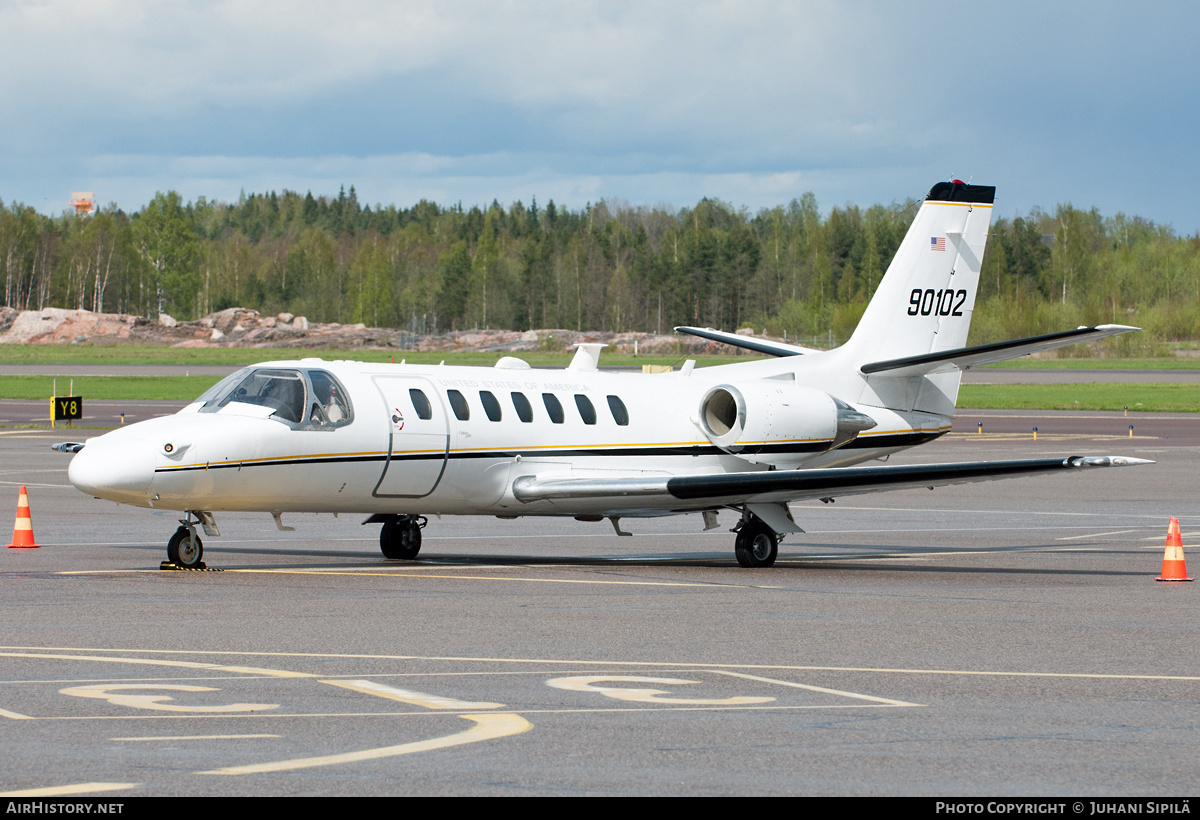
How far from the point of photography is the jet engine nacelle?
2080 centimetres

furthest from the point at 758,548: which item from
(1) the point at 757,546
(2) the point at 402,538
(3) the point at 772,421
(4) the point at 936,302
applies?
(4) the point at 936,302

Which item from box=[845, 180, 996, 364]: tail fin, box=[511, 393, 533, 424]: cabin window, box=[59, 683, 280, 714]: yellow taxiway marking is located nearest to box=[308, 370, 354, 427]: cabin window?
box=[511, 393, 533, 424]: cabin window

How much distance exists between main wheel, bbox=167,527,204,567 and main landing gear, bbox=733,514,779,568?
6885 mm

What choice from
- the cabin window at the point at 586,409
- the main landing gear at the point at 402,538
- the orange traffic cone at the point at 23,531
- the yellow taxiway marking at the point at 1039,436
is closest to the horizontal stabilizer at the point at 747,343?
the cabin window at the point at 586,409

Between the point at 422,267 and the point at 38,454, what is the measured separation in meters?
162

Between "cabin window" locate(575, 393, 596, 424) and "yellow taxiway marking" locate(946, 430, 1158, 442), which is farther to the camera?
"yellow taxiway marking" locate(946, 430, 1158, 442)

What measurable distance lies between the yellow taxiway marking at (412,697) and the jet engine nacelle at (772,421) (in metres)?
11.3

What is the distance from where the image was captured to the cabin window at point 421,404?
741 inches

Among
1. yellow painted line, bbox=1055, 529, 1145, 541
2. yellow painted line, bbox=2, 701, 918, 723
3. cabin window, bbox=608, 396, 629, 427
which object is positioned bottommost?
yellow painted line, bbox=2, 701, 918, 723

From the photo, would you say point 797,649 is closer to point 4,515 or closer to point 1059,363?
point 4,515

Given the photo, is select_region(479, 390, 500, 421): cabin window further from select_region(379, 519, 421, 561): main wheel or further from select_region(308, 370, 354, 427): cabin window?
select_region(308, 370, 354, 427): cabin window

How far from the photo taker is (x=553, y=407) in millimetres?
20234

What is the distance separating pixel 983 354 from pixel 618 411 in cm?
502
